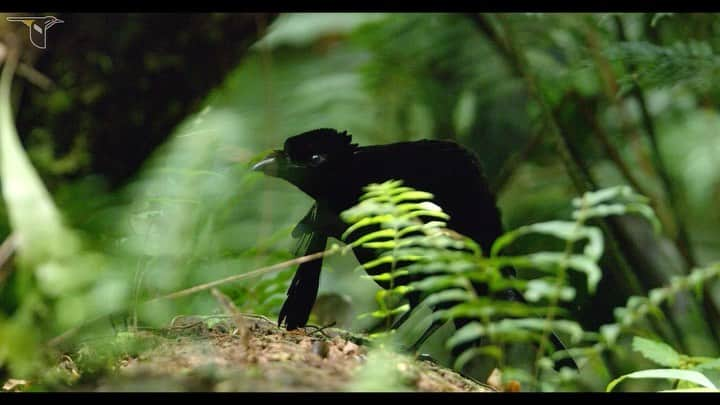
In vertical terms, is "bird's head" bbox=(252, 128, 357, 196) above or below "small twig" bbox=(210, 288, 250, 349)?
above

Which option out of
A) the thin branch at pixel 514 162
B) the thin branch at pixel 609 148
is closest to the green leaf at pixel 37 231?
the thin branch at pixel 514 162

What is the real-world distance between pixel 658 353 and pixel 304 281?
34.7 inches

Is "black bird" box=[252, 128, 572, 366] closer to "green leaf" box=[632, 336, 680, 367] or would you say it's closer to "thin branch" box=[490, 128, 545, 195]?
"green leaf" box=[632, 336, 680, 367]

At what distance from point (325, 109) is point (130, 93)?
1.47 m

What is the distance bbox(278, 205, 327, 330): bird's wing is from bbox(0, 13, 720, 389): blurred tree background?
0.68 feet

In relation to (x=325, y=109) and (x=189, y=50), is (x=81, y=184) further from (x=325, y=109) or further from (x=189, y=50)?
(x=325, y=109)

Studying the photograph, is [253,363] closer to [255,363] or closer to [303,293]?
[255,363]

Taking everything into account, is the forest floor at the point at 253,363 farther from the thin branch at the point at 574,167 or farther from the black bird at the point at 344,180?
the thin branch at the point at 574,167

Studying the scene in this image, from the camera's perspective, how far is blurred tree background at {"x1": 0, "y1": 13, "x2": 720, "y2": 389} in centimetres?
173

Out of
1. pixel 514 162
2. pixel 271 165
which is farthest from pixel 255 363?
pixel 514 162

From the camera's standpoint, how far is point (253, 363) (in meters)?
1.25

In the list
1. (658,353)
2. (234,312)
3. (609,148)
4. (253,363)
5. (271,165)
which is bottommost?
(658,353)

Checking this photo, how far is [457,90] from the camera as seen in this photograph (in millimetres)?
3785

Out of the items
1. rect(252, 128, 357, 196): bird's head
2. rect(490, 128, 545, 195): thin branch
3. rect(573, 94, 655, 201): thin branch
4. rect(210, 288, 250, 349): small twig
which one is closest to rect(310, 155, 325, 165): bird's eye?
rect(252, 128, 357, 196): bird's head
